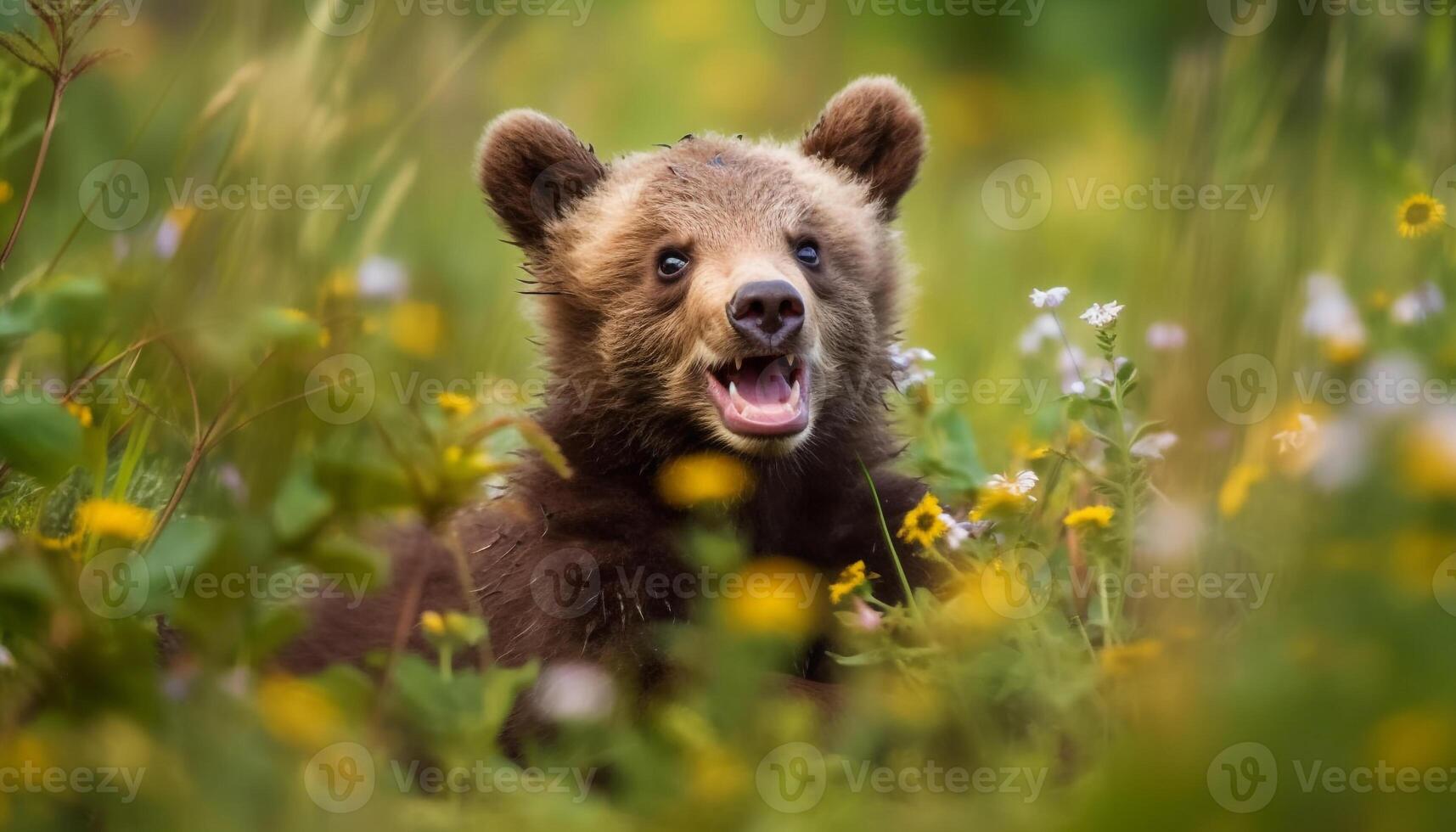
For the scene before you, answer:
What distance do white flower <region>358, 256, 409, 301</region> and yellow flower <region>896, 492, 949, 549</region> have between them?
3052 millimetres

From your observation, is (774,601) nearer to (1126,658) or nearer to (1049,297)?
(1126,658)

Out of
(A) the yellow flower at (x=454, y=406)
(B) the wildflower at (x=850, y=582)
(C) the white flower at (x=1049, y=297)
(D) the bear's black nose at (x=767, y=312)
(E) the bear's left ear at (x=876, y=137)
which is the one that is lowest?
(B) the wildflower at (x=850, y=582)

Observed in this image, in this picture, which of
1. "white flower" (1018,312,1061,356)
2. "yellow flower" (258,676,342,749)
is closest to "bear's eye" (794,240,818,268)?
"white flower" (1018,312,1061,356)

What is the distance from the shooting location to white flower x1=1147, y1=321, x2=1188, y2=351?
2.95m

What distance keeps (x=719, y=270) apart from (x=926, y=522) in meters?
1.03

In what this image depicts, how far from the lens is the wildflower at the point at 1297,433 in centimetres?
324

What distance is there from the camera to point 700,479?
3.71 meters

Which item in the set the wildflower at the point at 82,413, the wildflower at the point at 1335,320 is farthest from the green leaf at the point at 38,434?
the wildflower at the point at 1335,320

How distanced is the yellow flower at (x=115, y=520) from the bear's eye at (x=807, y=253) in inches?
81.4

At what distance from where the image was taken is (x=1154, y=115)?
8.52 metres

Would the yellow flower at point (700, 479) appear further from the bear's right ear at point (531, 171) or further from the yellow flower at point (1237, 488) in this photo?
the yellow flower at point (1237, 488)

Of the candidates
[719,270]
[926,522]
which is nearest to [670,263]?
[719,270]

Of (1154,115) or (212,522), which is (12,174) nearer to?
(212,522)

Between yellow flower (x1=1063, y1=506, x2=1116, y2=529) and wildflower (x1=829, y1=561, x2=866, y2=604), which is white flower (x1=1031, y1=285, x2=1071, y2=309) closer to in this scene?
yellow flower (x1=1063, y1=506, x2=1116, y2=529)
